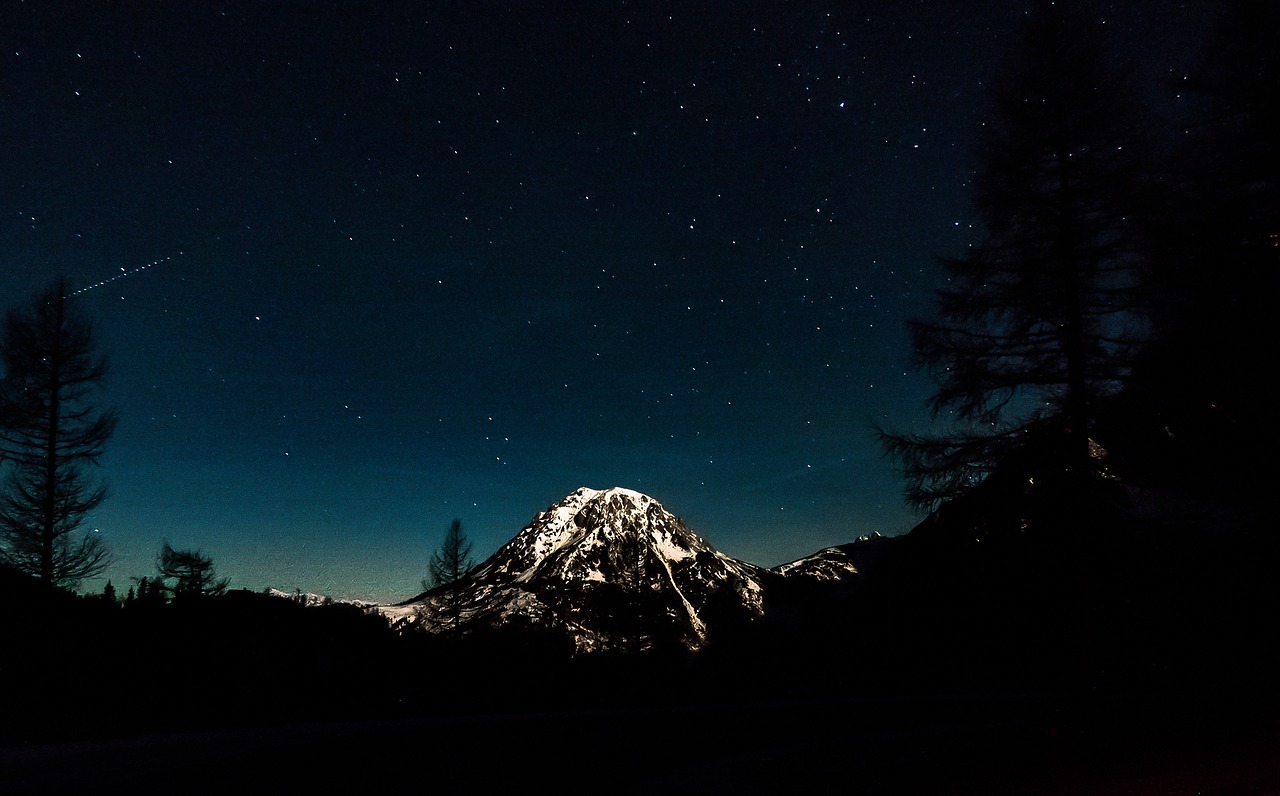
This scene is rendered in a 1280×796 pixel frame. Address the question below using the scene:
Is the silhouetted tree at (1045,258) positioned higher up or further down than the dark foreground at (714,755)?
higher up

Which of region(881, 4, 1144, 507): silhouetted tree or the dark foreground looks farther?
region(881, 4, 1144, 507): silhouetted tree

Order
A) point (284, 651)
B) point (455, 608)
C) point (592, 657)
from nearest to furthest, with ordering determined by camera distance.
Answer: point (284, 651)
point (592, 657)
point (455, 608)

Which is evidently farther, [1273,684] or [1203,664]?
[1203,664]

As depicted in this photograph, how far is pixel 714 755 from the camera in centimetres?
756

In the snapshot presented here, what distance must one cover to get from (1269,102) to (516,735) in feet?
50.5

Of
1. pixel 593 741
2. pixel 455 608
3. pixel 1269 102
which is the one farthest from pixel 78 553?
pixel 1269 102

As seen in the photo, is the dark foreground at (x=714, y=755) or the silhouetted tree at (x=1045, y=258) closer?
the dark foreground at (x=714, y=755)

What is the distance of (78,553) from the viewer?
19.7 metres

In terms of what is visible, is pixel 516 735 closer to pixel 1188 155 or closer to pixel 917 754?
pixel 917 754

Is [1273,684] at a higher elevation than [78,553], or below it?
below

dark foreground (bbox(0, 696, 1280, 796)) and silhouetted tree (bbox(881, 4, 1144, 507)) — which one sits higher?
silhouetted tree (bbox(881, 4, 1144, 507))

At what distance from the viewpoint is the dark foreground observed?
14.1ft

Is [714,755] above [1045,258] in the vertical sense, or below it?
below

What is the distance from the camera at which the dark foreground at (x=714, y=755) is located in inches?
169
